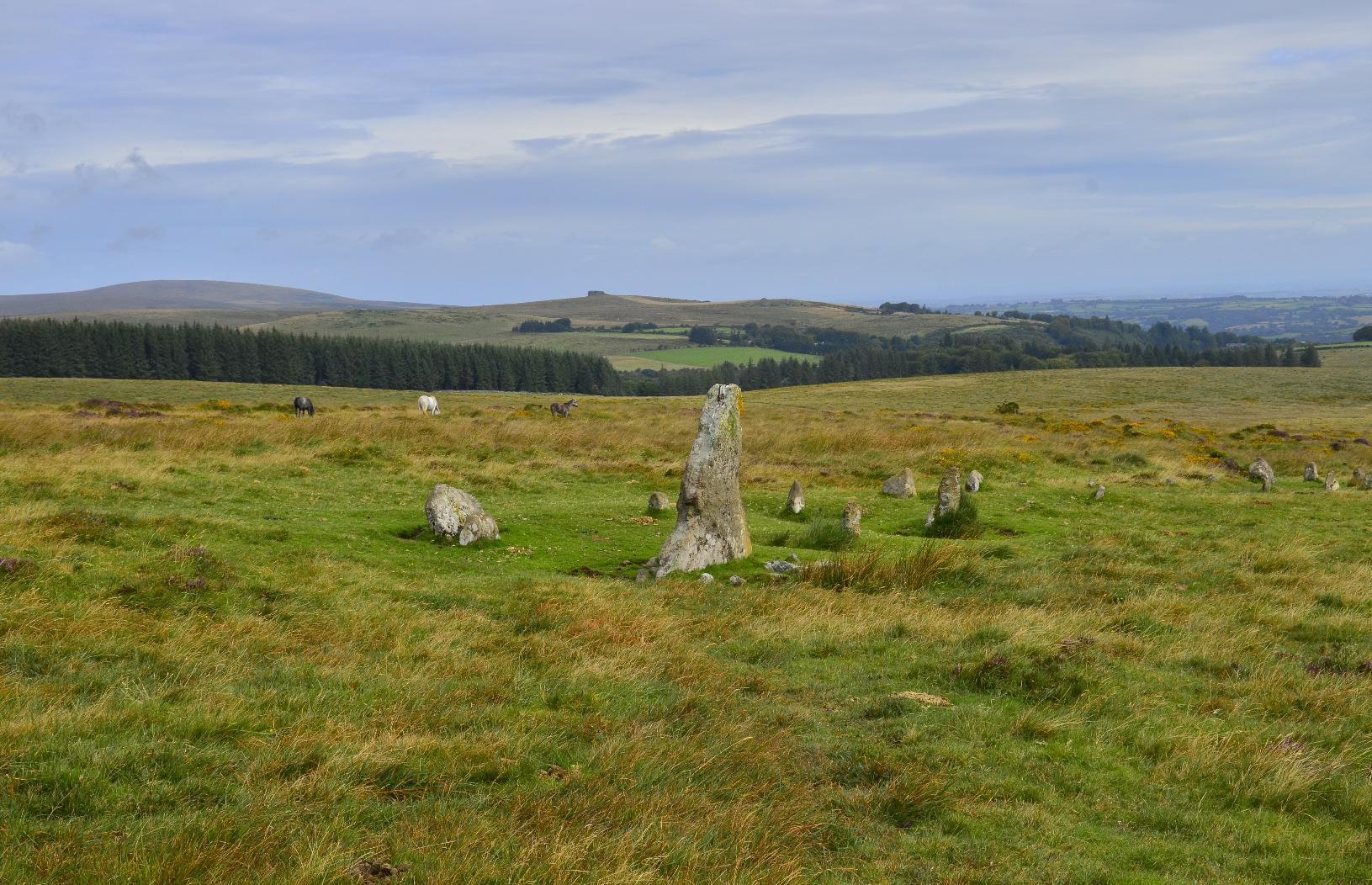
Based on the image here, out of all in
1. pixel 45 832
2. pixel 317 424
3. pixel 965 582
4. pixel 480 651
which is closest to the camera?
pixel 45 832

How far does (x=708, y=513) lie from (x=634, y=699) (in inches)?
324

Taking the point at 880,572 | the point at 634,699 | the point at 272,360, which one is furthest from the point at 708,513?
the point at 272,360

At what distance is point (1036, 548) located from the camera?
814 inches

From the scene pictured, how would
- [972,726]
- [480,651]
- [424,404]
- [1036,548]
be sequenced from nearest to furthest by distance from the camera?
[972,726], [480,651], [1036,548], [424,404]

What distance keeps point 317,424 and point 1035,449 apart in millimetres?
27427

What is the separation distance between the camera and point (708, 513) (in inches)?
691

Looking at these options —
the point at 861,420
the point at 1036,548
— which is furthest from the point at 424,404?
the point at 1036,548

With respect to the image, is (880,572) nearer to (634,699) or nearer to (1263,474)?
(634,699)

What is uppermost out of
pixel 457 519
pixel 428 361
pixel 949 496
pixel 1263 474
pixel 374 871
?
pixel 428 361

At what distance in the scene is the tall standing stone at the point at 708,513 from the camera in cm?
1741

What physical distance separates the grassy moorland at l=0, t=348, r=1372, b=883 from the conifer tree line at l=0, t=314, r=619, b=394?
330ft

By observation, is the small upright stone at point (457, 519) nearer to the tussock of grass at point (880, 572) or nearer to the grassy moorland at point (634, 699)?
the grassy moorland at point (634, 699)

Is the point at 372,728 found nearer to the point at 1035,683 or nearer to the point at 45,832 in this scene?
the point at 45,832

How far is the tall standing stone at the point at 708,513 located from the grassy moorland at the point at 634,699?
62 cm
